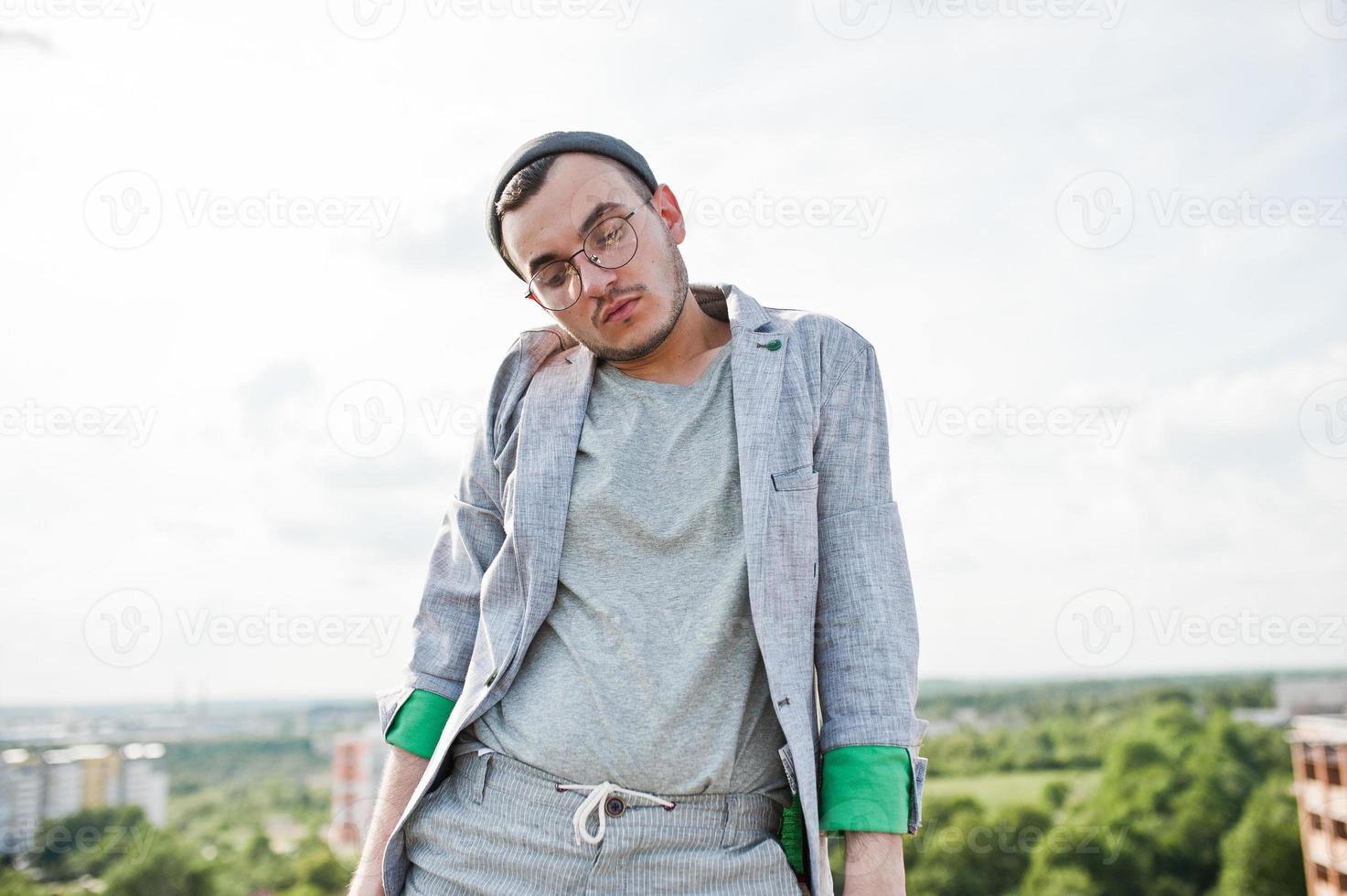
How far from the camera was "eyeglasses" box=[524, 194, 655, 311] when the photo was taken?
215cm

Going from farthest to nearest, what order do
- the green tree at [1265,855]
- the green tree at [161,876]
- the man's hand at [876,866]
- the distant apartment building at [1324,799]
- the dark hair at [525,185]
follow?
1. the green tree at [161,876]
2. the green tree at [1265,855]
3. the distant apartment building at [1324,799]
4. the dark hair at [525,185]
5. the man's hand at [876,866]

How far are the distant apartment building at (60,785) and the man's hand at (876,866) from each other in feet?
206

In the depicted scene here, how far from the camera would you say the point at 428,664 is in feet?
7.35

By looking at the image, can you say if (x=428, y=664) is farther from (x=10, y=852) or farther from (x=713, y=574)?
(x=10, y=852)

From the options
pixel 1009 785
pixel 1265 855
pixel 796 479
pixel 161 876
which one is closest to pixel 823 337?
pixel 796 479

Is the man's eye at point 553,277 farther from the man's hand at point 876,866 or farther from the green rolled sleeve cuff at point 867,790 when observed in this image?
the man's hand at point 876,866

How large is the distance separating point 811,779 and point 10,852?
63.3m

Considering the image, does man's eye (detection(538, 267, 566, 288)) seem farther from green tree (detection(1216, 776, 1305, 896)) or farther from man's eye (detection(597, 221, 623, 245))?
green tree (detection(1216, 776, 1305, 896))

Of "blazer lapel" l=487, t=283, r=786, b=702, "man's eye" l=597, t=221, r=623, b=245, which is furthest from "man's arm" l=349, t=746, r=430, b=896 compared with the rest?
"man's eye" l=597, t=221, r=623, b=245

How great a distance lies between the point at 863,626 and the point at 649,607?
0.38 meters

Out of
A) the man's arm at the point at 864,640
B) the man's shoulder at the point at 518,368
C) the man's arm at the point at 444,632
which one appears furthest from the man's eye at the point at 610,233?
the man's arm at the point at 864,640

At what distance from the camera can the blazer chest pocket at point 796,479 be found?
1.96 m

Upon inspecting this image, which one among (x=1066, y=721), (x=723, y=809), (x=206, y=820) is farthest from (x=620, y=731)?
(x=1066, y=721)

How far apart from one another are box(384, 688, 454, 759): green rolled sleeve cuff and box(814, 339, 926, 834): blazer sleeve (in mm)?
772
